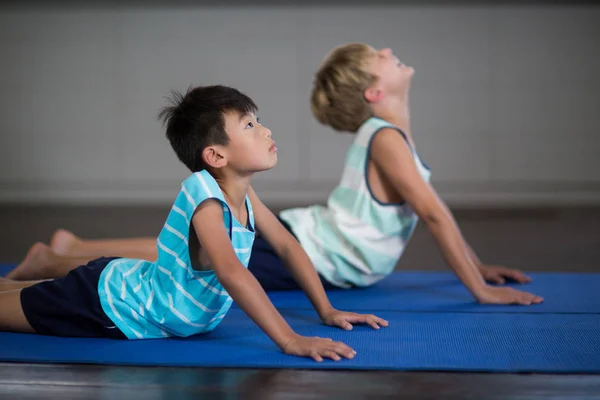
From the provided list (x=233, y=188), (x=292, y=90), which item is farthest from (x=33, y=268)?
(x=292, y=90)

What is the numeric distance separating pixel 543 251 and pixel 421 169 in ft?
4.27

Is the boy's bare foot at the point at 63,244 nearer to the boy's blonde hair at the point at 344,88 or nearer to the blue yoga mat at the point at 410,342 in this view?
the blue yoga mat at the point at 410,342

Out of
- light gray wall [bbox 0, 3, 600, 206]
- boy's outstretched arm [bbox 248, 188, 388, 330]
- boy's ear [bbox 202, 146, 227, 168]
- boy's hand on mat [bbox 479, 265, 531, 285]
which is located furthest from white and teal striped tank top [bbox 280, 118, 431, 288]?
light gray wall [bbox 0, 3, 600, 206]

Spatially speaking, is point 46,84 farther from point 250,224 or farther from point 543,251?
point 250,224

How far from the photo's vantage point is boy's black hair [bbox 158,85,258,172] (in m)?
1.74

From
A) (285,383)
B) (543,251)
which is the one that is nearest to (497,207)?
(543,251)

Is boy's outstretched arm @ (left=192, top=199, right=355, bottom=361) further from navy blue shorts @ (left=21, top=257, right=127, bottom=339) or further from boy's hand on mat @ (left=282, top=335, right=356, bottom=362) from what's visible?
navy blue shorts @ (left=21, top=257, right=127, bottom=339)

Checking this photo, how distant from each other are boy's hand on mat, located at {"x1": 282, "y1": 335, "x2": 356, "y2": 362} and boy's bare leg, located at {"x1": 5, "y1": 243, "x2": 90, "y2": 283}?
99 cm

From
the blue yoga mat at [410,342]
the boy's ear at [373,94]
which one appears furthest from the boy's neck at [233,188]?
the boy's ear at [373,94]

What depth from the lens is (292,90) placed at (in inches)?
227

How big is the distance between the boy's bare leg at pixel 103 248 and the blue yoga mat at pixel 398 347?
1.91 feet

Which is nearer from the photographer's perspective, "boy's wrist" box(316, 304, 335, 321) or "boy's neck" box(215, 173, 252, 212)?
"boy's neck" box(215, 173, 252, 212)

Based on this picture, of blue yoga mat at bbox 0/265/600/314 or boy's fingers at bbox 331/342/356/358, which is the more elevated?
boy's fingers at bbox 331/342/356/358

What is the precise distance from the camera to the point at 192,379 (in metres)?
1.49
